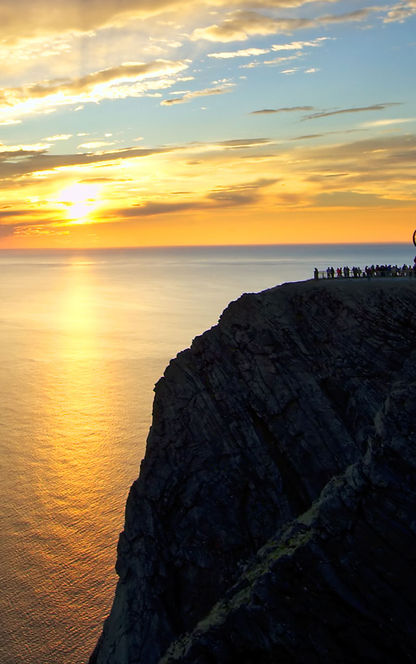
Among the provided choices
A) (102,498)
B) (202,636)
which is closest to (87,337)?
(102,498)

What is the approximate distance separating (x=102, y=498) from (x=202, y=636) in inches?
1914

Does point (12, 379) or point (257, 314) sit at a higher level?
point (12, 379)

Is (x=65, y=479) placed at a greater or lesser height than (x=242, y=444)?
greater

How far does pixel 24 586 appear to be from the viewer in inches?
2110

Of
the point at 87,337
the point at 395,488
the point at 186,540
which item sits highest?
the point at 87,337

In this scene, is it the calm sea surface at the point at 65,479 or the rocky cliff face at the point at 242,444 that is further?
the calm sea surface at the point at 65,479

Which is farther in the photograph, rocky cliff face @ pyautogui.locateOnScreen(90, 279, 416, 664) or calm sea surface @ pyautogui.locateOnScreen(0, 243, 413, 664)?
calm sea surface @ pyautogui.locateOnScreen(0, 243, 413, 664)

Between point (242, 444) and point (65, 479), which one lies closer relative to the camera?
point (242, 444)

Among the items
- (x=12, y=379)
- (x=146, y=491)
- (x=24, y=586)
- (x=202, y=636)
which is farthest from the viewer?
(x=12, y=379)

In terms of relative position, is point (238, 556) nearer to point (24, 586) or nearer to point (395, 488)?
point (395, 488)

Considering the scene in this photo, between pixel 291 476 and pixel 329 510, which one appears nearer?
pixel 329 510

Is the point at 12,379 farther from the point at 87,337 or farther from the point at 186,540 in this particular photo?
the point at 186,540

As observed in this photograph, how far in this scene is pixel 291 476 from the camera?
33.3 m

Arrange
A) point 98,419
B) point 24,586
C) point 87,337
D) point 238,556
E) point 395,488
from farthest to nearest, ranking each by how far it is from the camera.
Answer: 1. point 87,337
2. point 98,419
3. point 24,586
4. point 238,556
5. point 395,488
